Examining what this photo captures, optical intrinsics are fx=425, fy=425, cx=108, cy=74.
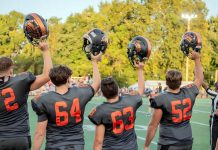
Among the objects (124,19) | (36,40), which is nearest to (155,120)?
(36,40)

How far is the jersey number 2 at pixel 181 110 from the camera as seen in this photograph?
4.77 metres

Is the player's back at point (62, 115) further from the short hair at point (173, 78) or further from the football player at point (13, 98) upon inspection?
the short hair at point (173, 78)

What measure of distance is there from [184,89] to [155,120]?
56cm

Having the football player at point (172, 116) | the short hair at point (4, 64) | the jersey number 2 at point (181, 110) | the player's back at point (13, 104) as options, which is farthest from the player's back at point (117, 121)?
the short hair at point (4, 64)

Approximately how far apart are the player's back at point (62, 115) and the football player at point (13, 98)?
1.43ft

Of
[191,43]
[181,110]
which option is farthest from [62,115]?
[191,43]

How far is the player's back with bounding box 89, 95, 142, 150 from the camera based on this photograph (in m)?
A: 4.28

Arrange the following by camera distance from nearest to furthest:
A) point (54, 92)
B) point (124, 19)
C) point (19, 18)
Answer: point (54, 92) → point (124, 19) → point (19, 18)

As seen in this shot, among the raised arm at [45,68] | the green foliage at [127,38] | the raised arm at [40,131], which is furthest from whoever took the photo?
the green foliage at [127,38]

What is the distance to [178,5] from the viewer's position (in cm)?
4731

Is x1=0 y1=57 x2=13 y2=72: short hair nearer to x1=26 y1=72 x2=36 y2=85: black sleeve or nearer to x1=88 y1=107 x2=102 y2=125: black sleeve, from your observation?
x1=26 y1=72 x2=36 y2=85: black sleeve

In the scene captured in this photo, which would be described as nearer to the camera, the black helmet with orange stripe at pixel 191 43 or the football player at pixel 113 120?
the football player at pixel 113 120

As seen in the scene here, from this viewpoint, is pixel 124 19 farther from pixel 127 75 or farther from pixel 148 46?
pixel 148 46

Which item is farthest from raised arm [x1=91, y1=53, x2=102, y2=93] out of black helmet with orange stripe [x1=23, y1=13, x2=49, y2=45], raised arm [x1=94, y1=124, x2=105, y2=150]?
black helmet with orange stripe [x1=23, y1=13, x2=49, y2=45]
